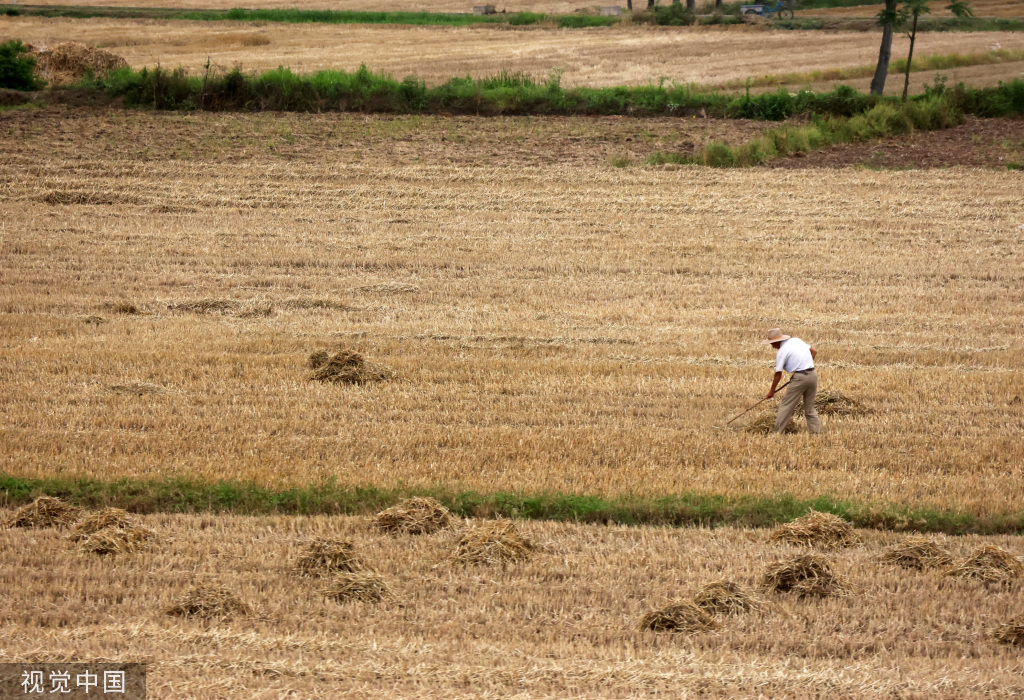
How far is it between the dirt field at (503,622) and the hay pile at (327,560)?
135 millimetres

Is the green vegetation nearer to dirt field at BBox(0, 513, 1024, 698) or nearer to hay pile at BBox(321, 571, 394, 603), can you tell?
dirt field at BBox(0, 513, 1024, 698)

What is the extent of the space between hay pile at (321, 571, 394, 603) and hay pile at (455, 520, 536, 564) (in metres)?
0.83

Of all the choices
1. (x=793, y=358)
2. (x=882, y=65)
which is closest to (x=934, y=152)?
(x=882, y=65)

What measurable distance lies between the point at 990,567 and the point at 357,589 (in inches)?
192

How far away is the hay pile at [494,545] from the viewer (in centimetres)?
865

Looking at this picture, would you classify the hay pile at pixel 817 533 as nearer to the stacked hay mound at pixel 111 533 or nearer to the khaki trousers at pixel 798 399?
the khaki trousers at pixel 798 399

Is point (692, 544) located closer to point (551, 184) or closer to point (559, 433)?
point (559, 433)

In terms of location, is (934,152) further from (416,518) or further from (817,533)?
(416,518)

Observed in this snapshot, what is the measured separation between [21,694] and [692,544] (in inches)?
207

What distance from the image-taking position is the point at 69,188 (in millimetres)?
25156

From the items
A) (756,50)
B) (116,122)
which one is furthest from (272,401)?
(756,50)

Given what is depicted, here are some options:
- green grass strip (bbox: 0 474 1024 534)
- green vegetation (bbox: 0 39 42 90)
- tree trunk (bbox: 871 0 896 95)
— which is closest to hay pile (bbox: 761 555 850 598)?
green grass strip (bbox: 0 474 1024 534)

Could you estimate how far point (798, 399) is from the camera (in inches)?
477

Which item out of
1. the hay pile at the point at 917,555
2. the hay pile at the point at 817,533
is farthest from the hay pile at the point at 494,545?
the hay pile at the point at 917,555
